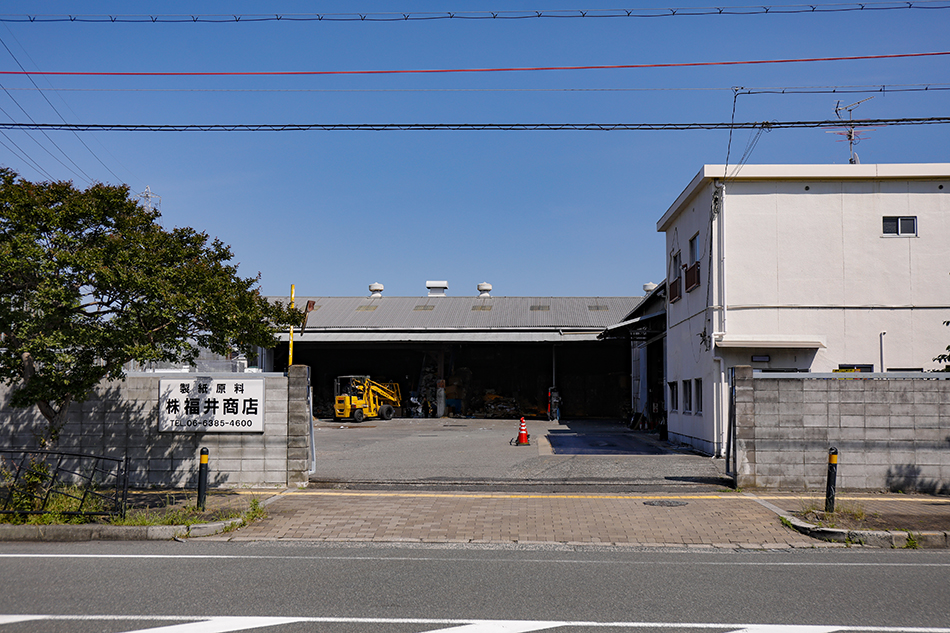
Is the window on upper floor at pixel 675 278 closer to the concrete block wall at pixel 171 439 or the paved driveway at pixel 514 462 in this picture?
the paved driveway at pixel 514 462

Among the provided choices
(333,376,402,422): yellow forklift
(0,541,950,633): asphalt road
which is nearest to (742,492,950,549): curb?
(0,541,950,633): asphalt road

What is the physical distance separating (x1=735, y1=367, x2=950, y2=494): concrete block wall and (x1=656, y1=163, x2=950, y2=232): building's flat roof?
599 cm

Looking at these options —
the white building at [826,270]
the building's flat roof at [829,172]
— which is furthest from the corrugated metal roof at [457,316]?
the building's flat roof at [829,172]

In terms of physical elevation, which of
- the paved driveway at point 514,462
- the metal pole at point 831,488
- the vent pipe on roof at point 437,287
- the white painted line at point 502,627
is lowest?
the paved driveway at point 514,462

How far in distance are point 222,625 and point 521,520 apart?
5417 millimetres

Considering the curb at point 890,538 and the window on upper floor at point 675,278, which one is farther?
the window on upper floor at point 675,278

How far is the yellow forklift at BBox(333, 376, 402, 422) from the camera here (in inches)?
1394

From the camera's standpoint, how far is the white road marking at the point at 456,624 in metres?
5.53

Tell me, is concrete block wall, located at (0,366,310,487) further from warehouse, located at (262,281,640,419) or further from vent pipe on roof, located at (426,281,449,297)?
vent pipe on roof, located at (426,281,449,297)

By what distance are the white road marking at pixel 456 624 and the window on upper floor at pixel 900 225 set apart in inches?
537

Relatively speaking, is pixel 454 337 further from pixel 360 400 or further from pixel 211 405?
pixel 211 405

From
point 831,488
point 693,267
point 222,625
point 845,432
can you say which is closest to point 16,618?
point 222,625

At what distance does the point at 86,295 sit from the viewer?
10766 mm

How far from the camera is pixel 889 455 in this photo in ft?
41.4
